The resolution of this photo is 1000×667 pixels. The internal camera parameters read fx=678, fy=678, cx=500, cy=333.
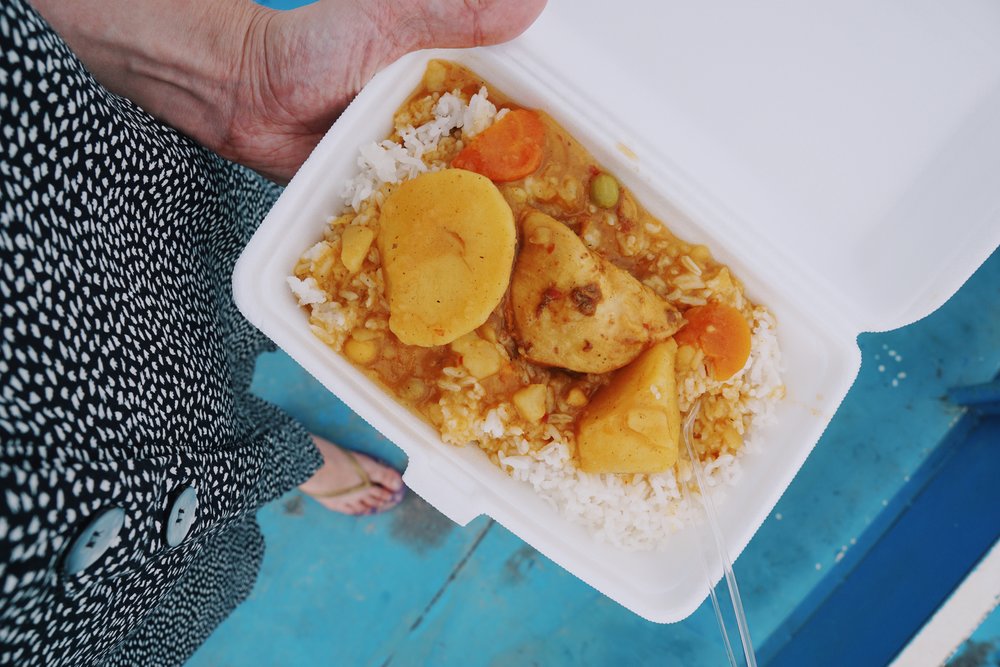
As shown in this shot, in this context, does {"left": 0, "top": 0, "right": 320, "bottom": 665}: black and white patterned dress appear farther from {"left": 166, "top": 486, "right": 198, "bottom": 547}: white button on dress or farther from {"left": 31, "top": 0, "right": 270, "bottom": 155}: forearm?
{"left": 31, "top": 0, "right": 270, "bottom": 155}: forearm

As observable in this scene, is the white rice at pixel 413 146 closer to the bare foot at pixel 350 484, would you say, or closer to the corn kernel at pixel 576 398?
the corn kernel at pixel 576 398

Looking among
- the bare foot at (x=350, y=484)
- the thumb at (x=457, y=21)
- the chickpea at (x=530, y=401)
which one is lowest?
the bare foot at (x=350, y=484)

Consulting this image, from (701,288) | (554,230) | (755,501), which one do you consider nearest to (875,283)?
(701,288)

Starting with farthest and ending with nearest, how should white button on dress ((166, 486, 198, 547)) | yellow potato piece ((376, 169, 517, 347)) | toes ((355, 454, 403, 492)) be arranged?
toes ((355, 454, 403, 492))
yellow potato piece ((376, 169, 517, 347))
white button on dress ((166, 486, 198, 547))

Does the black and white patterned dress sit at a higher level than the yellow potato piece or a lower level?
lower

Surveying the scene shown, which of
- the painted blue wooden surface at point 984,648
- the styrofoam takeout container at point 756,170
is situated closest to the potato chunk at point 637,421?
the styrofoam takeout container at point 756,170

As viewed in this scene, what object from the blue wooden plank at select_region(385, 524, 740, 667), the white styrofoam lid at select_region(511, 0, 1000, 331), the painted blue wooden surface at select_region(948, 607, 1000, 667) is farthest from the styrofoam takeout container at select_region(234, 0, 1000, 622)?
the painted blue wooden surface at select_region(948, 607, 1000, 667)
